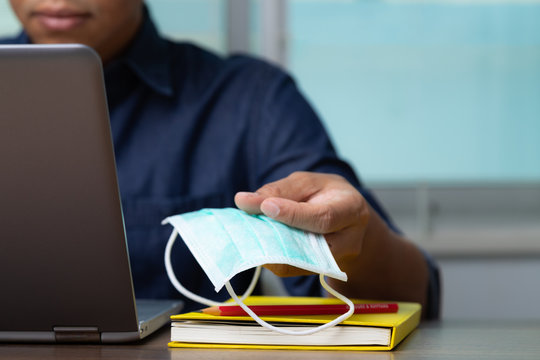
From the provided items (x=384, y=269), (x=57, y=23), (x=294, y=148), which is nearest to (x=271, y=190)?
(x=384, y=269)

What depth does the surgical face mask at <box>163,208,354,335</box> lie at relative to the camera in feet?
1.62

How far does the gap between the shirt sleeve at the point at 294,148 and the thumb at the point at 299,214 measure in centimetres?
31

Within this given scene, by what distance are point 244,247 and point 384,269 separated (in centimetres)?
33

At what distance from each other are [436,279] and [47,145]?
59cm

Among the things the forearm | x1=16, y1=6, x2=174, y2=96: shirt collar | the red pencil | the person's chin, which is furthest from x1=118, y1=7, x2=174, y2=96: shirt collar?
the red pencil

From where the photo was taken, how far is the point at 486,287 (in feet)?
5.39

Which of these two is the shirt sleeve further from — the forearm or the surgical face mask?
the surgical face mask

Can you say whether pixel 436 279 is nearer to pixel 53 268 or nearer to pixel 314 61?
pixel 53 268

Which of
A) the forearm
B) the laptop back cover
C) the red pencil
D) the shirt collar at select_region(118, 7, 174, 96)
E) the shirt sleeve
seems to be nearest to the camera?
the laptop back cover

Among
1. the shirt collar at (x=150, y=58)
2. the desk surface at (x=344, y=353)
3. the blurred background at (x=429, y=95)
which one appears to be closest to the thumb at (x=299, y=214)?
the desk surface at (x=344, y=353)

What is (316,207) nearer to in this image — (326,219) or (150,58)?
(326,219)

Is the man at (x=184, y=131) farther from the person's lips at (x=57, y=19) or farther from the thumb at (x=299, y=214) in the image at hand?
the thumb at (x=299, y=214)

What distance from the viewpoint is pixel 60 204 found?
0.48 m

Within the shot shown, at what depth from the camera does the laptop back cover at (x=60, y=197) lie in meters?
0.45
